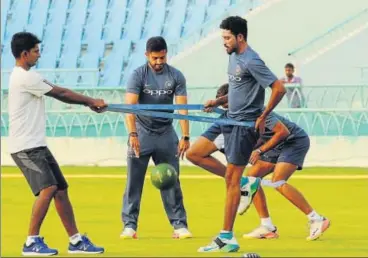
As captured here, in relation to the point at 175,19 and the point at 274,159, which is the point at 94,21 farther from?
the point at 274,159

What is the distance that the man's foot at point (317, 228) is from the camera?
11.5 meters

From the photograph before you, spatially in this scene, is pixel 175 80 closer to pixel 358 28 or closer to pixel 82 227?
pixel 82 227

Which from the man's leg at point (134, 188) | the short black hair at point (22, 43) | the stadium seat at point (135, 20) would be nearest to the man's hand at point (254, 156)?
the man's leg at point (134, 188)

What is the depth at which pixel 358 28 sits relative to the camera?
32.0 m

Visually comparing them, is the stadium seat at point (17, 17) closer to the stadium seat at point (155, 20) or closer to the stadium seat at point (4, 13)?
the stadium seat at point (4, 13)

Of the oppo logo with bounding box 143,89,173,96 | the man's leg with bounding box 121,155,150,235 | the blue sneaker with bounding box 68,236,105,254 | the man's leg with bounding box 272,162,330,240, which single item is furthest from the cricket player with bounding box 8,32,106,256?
the man's leg with bounding box 272,162,330,240

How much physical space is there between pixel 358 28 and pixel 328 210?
1779cm

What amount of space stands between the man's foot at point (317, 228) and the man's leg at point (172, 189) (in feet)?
3.64

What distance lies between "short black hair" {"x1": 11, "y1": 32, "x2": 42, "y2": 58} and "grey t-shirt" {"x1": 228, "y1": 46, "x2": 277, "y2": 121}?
155 centimetres

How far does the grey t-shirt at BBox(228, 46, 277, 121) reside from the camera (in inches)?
412

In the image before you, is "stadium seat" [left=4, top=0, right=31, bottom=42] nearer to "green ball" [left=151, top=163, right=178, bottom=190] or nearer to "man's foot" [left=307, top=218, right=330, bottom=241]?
"green ball" [left=151, top=163, right=178, bottom=190]

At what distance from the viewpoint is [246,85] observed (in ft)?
→ 34.8

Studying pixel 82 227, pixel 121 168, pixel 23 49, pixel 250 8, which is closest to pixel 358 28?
pixel 250 8

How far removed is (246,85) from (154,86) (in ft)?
4.40
